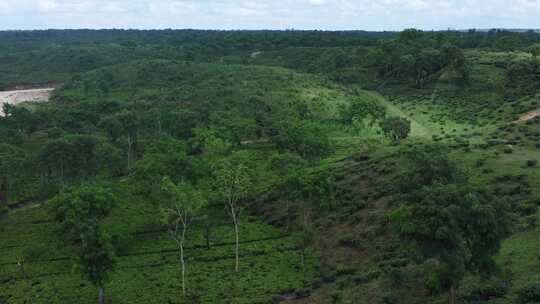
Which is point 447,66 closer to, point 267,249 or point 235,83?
point 235,83

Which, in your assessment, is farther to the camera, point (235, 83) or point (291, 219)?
point (235, 83)

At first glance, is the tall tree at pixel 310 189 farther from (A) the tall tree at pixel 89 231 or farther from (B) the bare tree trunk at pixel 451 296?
(B) the bare tree trunk at pixel 451 296

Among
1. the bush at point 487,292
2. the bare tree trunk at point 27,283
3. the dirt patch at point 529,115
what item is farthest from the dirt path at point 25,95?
the bush at point 487,292

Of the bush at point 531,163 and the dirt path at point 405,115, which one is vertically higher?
the bush at point 531,163

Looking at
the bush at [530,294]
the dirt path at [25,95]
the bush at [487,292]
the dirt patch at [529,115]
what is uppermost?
the dirt patch at [529,115]

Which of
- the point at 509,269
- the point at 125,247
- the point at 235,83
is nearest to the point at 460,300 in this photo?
the point at 509,269

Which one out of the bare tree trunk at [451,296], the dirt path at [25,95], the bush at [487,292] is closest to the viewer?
the bare tree trunk at [451,296]

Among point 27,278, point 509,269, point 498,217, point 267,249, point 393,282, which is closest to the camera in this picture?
point 498,217

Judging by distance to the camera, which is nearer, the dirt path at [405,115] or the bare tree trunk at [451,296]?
the bare tree trunk at [451,296]
